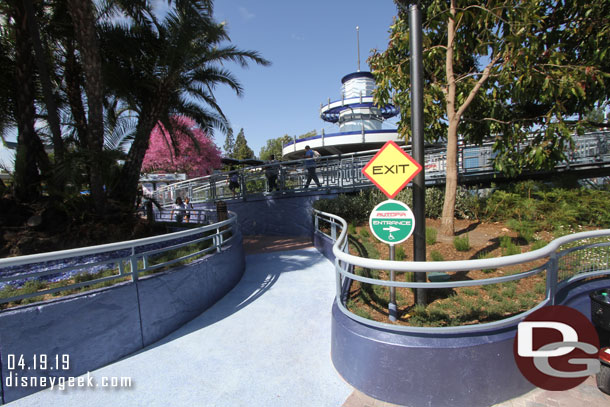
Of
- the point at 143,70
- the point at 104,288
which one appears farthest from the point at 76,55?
the point at 104,288

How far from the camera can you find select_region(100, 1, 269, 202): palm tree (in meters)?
7.49

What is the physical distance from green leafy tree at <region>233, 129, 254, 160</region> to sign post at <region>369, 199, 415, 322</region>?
62.1 metres

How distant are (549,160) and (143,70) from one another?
10810mm

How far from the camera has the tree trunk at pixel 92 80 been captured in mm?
6344

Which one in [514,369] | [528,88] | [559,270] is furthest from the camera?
[528,88]

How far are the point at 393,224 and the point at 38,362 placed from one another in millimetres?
4111

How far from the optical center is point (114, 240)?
6496 mm

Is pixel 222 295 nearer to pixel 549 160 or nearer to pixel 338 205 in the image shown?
pixel 338 205

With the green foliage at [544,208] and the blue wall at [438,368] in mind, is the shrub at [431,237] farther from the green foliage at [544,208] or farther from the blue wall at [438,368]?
the blue wall at [438,368]

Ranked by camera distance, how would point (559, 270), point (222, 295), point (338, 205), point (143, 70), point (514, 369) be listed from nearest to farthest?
1. point (514, 369)
2. point (559, 270)
3. point (222, 295)
4. point (143, 70)
5. point (338, 205)

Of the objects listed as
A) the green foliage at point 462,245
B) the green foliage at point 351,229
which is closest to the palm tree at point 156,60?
the green foliage at point 351,229

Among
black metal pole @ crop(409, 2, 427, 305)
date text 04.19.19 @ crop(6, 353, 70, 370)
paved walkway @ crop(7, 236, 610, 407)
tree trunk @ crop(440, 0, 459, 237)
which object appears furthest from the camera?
tree trunk @ crop(440, 0, 459, 237)

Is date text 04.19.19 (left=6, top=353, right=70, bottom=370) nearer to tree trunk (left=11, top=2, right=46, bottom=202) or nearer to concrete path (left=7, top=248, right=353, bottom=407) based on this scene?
concrete path (left=7, top=248, right=353, bottom=407)

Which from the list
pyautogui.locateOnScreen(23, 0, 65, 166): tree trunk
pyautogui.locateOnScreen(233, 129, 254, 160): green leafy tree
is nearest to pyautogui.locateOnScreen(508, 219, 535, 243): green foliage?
pyautogui.locateOnScreen(23, 0, 65, 166): tree trunk
